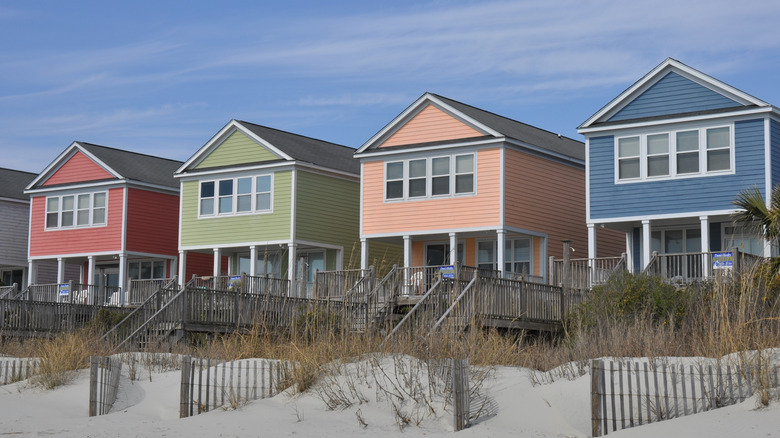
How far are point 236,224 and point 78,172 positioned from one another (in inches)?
366

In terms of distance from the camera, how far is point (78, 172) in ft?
141

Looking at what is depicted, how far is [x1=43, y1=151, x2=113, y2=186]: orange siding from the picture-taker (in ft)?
139

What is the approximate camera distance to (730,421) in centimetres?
1188

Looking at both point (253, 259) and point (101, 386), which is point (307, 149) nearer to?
point (253, 259)

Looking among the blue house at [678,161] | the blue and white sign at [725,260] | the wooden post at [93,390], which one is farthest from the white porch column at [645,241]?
the wooden post at [93,390]

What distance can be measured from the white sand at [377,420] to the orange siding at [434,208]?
676 inches

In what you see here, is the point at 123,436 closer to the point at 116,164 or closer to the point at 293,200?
the point at 293,200

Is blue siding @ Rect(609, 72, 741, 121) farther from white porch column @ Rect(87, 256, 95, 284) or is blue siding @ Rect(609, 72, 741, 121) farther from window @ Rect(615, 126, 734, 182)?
white porch column @ Rect(87, 256, 95, 284)

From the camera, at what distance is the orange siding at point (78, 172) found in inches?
1668

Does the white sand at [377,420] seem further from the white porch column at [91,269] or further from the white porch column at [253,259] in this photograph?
the white porch column at [91,269]

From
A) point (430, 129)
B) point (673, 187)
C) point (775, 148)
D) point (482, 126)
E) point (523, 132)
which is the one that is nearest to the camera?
point (775, 148)

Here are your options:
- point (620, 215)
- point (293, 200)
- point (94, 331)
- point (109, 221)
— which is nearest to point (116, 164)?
point (109, 221)

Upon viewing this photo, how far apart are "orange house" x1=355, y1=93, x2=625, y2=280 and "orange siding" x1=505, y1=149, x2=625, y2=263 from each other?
0.03 meters

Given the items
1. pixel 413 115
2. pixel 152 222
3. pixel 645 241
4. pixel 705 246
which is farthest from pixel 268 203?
pixel 705 246
